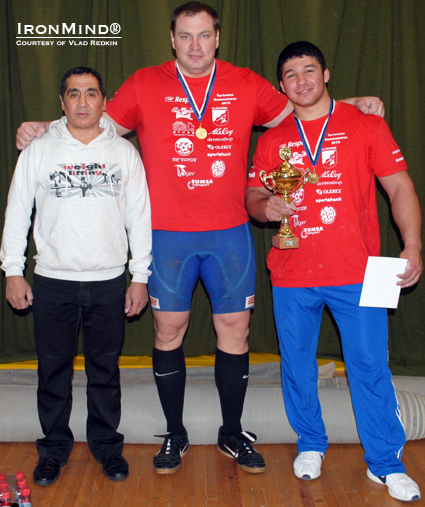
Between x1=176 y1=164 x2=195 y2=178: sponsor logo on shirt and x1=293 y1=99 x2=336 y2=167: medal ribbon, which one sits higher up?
x1=293 y1=99 x2=336 y2=167: medal ribbon

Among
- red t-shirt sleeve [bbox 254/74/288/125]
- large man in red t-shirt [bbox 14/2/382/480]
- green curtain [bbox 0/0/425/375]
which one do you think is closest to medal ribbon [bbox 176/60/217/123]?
large man in red t-shirt [bbox 14/2/382/480]

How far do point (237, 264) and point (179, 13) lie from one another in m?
1.16

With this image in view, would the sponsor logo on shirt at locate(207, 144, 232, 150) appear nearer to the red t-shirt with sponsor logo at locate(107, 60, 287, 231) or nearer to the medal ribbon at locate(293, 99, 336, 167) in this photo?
the red t-shirt with sponsor logo at locate(107, 60, 287, 231)

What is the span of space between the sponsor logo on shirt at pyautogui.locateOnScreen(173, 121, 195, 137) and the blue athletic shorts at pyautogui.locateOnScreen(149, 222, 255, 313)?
0.45 m

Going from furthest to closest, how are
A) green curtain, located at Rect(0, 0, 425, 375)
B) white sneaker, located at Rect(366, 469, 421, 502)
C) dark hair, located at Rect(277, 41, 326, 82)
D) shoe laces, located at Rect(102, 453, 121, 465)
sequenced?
green curtain, located at Rect(0, 0, 425, 375), shoe laces, located at Rect(102, 453, 121, 465), dark hair, located at Rect(277, 41, 326, 82), white sneaker, located at Rect(366, 469, 421, 502)

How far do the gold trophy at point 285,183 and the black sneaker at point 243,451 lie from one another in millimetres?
994

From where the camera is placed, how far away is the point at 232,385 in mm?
2627

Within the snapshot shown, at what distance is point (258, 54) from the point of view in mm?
3471

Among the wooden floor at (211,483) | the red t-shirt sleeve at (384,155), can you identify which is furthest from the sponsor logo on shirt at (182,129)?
the wooden floor at (211,483)

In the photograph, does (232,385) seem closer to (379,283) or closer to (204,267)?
(204,267)

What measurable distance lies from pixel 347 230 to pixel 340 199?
Result: 0.46ft

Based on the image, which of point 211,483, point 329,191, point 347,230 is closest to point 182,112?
point 329,191

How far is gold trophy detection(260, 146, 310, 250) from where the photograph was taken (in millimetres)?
2311

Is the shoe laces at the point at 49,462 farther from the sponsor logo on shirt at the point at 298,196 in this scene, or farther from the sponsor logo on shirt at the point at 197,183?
the sponsor logo on shirt at the point at 298,196
